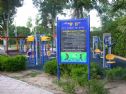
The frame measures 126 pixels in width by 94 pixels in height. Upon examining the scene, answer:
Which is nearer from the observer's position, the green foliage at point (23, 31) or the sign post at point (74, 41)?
the sign post at point (74, 41)

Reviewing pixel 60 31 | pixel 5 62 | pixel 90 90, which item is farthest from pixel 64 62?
pixel 5 62

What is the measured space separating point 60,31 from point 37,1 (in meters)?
31.1

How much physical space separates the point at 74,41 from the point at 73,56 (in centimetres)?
46

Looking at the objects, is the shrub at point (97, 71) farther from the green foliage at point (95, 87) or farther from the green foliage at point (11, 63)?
the green foliage at point (11, 63)

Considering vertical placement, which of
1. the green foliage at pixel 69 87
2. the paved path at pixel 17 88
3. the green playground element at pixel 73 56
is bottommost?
the paved path at pixel 17 88

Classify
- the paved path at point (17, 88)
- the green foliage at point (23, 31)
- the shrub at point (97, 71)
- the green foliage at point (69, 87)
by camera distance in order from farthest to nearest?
the green foliage at point (23, 31)
the shrub at point (97, 71)
the paved path at point (17, 88)
the green foliage at point (69, 87)

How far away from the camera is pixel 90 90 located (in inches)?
336

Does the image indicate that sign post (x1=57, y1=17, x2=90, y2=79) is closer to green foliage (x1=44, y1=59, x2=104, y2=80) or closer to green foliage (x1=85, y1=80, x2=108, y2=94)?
green foliage (x1=44, y1=59, x2=104, y2=80)

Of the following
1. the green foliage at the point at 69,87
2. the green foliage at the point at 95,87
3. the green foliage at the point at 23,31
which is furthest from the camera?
the green foliage at the point at 23,31

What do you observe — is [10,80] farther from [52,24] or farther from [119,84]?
[52,24]

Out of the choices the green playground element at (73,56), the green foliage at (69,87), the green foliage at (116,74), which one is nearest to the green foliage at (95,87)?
the green foliage at (69,87)

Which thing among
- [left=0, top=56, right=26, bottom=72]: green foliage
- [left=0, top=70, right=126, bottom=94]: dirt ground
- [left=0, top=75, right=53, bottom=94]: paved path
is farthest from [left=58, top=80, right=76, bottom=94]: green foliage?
[left=0, top=56, right=26, bottom=72]: green foliage

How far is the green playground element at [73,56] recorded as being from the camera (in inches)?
415

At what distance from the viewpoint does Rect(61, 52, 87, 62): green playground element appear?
10548mm
